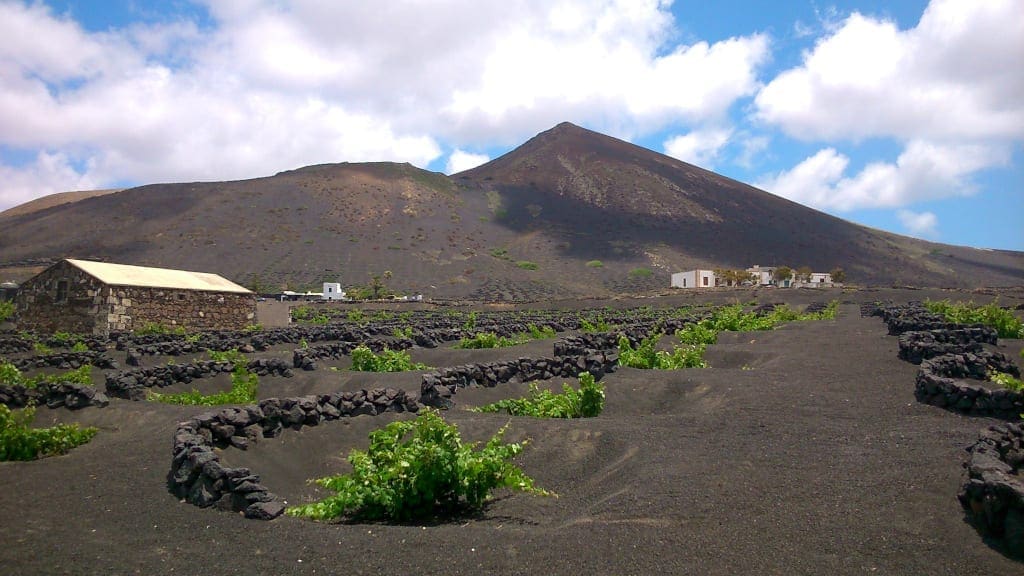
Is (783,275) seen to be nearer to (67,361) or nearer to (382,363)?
(382,363)

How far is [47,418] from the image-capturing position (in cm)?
1195

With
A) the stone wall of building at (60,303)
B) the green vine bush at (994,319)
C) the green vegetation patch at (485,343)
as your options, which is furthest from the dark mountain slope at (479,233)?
the green vine bush at (994,319)

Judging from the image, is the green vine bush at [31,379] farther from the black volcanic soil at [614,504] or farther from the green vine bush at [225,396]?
the black volcanic soil at [614,504]

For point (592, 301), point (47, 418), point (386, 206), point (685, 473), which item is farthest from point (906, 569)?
point (386, 206)

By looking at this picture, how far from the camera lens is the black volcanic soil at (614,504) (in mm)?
5188

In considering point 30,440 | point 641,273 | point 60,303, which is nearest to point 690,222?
point 641,273

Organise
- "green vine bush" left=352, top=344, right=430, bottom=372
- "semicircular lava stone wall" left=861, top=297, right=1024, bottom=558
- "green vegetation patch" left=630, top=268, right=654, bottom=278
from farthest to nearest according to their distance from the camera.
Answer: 1. "green vegetation patch" left=630, top=268, right=654, bottom=278
2. "green vine bush" left=352, top=344, right=430, bottom=372
3. "semicircular lava stone wall" left=861, top=297, right=1024, bottom=558

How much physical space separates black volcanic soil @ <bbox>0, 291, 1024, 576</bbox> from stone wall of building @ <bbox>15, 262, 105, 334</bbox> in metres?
18.6

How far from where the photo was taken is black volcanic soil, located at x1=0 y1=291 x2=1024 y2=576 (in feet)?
17.0

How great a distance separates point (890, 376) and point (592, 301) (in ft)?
169

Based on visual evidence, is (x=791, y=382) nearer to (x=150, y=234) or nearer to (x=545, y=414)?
(x=545, y=414)

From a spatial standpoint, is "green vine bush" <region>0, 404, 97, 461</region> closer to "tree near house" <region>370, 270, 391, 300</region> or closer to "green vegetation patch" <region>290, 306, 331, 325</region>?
"green vegetation patch" <region>290, 306, 331, 325</region>

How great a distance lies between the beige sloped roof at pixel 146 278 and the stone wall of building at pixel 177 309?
1.02 feet

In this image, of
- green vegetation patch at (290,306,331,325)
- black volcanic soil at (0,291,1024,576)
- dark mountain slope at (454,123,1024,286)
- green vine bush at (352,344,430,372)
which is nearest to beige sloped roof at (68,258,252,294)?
green vegetation patch at (290,306,331,325)
